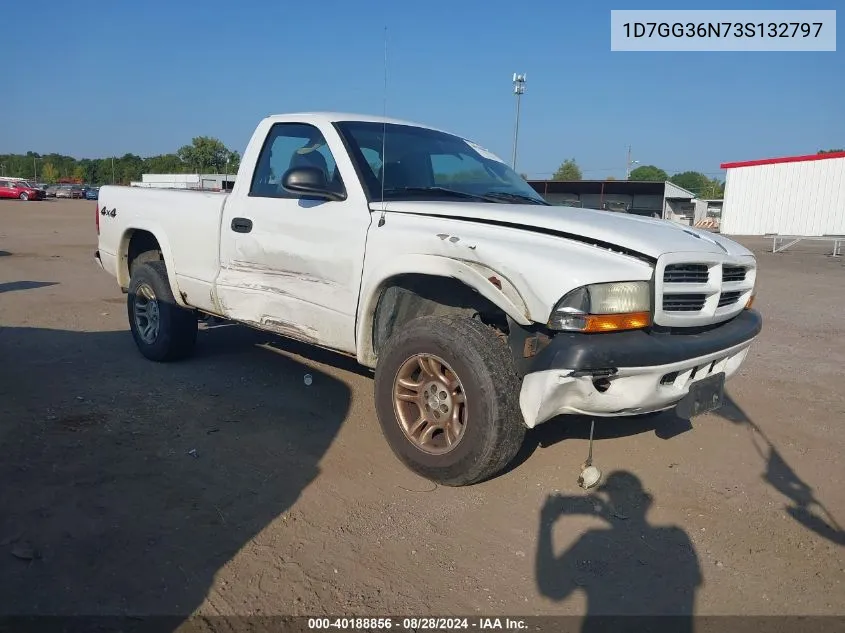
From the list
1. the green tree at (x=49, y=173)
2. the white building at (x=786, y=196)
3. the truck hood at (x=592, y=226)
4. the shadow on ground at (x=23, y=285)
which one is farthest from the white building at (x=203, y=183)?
the green tree at (x=49, y=173)

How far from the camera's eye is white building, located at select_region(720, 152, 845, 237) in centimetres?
3192

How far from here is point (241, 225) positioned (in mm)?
4688

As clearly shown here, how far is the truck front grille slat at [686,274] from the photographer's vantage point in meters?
3.21

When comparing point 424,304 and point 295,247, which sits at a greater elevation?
point 295,247

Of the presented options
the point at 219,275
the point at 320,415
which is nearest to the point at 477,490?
the point at 320,415

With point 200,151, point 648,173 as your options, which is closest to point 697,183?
point 648,173

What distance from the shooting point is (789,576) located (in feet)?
9.50

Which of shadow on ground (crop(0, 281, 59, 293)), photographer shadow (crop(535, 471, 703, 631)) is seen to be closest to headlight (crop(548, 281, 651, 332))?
photographer shadow (crop(535, 471, 703, 631))

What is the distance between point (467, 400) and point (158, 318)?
3402 mm

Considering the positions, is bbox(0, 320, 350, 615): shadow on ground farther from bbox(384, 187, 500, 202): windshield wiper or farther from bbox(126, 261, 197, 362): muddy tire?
bbox(384, 187, 500, 202): windshield wiper

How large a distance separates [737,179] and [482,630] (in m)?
37.8

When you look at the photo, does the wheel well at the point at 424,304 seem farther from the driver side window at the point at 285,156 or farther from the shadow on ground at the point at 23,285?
the shadow on ground at the point at 23,285

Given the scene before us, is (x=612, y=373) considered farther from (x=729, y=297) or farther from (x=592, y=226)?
(x=729, y=297)

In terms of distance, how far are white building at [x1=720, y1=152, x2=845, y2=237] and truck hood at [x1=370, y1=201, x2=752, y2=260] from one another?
32.3 m
